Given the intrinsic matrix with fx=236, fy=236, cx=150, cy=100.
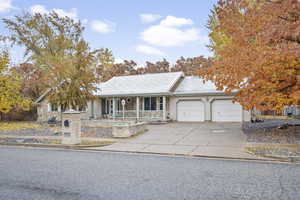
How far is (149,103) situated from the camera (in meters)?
24.4

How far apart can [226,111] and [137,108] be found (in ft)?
27.5

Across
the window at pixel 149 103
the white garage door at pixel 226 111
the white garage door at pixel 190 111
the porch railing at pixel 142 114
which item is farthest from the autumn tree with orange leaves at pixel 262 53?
the window at pixel 149 103

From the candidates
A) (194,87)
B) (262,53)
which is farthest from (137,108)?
(262,53)

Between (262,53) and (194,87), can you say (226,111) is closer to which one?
(194,87)

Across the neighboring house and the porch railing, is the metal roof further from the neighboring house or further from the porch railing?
the porch railing

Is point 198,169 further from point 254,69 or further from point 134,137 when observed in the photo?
point 134,137

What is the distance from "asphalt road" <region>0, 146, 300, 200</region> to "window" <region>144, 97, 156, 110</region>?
15840 mm

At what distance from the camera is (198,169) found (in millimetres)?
6688

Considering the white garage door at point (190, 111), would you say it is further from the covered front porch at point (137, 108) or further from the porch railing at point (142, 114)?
the porch railing at point (142, 114)

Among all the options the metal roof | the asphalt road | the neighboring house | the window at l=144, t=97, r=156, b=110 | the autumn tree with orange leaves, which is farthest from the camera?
the window at l=144, t=97, r=156, b=110

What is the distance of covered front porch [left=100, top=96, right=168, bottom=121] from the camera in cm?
2272

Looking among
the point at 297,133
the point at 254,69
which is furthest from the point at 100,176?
the point at 297,133

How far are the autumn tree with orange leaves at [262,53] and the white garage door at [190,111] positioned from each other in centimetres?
963

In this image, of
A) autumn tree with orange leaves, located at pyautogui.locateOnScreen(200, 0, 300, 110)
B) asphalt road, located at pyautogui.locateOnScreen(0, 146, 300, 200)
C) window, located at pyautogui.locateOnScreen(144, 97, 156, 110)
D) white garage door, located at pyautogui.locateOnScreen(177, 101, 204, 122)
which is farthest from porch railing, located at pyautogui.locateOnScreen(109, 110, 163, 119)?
asphalt road, located at pyautogui.locateOnScreen(0, 146, 300, 200)
